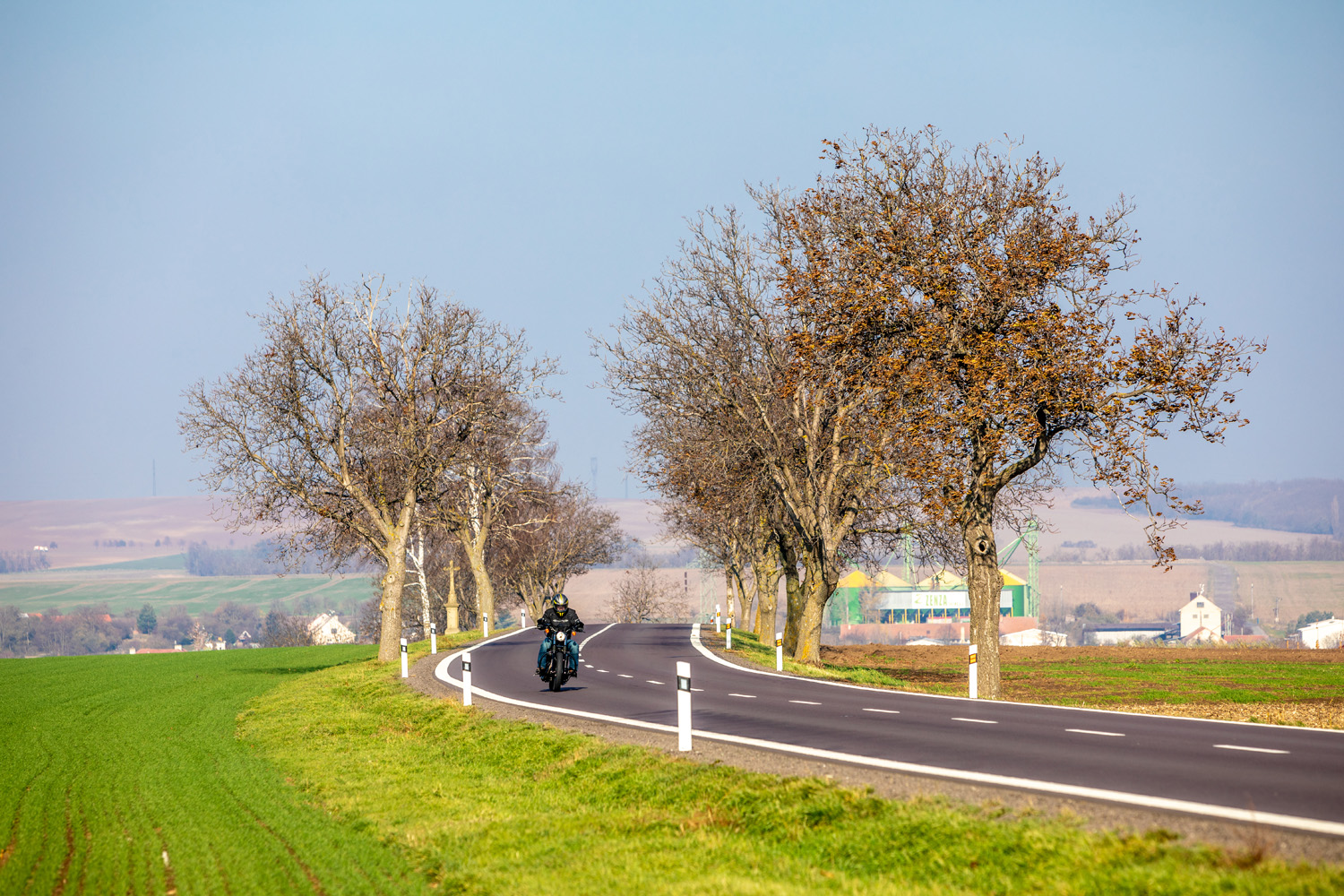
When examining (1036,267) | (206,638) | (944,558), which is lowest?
(206,638)

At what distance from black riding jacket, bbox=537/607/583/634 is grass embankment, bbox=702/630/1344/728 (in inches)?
294

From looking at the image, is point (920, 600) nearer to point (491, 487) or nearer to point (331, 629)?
point (331, 629)

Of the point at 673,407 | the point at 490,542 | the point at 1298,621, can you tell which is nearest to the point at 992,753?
the point at 673,407

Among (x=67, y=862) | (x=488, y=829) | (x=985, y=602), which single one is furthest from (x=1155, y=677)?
(x=67, y=862)

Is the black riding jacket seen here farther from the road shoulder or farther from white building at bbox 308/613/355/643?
white building at bbox 308/613/355/643

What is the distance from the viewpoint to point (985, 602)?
21.3 m

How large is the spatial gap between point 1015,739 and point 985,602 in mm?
9659

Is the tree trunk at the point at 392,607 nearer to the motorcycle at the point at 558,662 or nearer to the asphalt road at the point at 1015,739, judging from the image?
the asphalt road at the point at 1015,739

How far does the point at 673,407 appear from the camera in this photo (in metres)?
31.0

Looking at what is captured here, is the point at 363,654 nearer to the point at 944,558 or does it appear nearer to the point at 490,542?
the point at 944,558

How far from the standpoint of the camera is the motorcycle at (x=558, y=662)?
1978 centimetres

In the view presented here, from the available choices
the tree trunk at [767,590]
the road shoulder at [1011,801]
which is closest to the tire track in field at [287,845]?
the road shoulder at [1011,801]

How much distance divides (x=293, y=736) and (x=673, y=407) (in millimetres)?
16738

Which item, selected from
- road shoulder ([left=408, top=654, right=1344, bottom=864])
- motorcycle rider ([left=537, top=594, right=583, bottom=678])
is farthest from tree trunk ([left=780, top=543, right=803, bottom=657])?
road shoulder ([left=408, top=654, right=1344, bottom=864])
